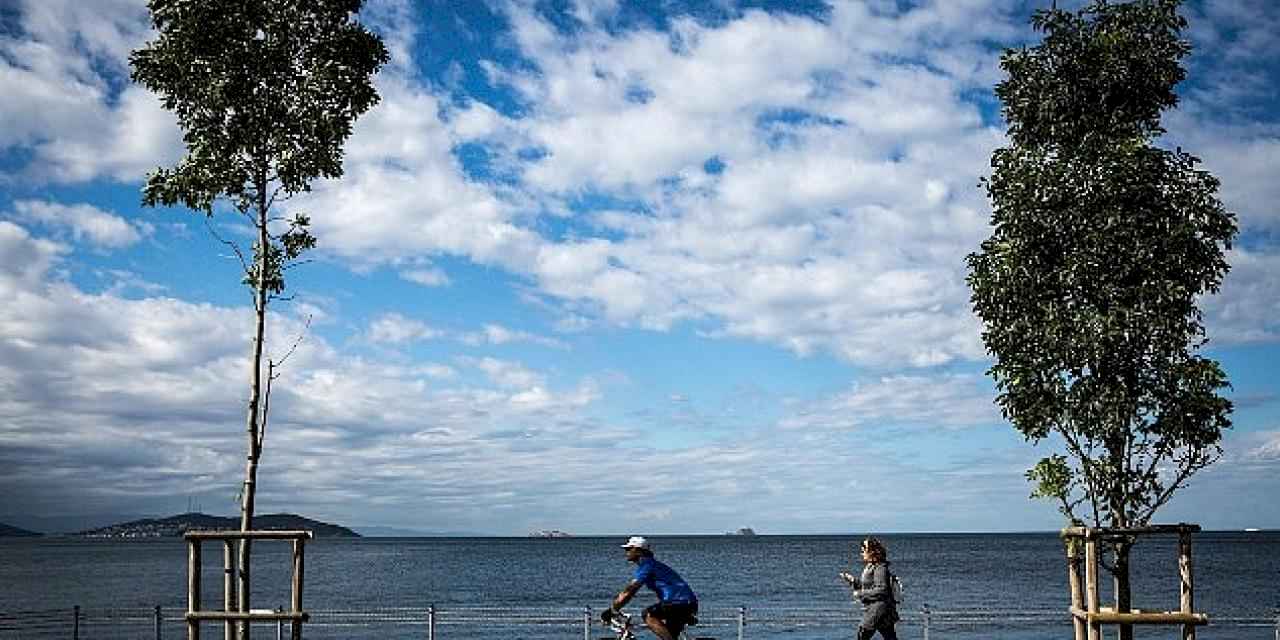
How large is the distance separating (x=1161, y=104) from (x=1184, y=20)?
111cm

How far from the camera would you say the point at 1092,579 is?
13805 mm

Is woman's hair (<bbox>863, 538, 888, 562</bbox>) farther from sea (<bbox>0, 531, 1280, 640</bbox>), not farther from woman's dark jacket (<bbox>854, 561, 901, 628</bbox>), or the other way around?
sea (<bbox>0, 531, 1280, 640</bbox>)

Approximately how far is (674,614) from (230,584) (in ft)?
18.9

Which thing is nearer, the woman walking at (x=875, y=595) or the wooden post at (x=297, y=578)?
the wooden post at (x=297, y=578)

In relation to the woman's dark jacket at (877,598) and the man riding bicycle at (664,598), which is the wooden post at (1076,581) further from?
the man riding bicycle at (664,598)

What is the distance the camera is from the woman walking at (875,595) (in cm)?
1667

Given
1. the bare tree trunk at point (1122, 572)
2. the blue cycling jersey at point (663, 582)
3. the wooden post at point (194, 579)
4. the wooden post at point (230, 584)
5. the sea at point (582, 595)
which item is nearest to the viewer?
the blue cycling jersey at point (663, 582)

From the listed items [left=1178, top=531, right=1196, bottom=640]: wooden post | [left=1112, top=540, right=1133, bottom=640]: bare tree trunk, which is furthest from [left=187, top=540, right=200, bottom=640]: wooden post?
[left=1178, top=531, right=1196, bottom=640]: wooden post

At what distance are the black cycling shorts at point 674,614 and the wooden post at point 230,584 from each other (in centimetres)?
529

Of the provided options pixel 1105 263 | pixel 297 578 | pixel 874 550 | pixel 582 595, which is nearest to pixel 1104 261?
pixel 1105 263

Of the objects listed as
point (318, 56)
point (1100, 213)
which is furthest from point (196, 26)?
point (1100, 213)

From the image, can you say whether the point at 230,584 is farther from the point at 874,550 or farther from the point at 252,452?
the point at 874,550

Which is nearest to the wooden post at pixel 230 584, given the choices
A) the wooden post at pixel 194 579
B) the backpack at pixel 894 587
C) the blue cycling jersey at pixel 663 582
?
the wooden post at pixel 194 579

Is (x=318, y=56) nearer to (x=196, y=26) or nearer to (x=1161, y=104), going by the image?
(x=196, y=26)
